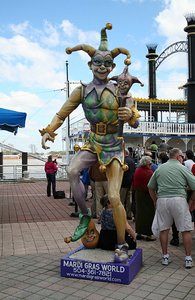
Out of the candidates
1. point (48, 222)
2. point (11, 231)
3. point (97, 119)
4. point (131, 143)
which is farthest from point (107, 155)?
point (131, 143)

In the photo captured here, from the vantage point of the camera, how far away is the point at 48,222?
805 cm

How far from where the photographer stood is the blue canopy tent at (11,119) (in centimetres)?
798

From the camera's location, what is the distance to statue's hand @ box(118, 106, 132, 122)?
4.30 m

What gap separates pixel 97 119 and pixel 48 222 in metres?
4.20

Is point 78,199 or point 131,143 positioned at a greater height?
point 131,143

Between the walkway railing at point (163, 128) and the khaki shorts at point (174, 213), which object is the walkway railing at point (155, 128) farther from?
the khaki shorts at point (174, 213)

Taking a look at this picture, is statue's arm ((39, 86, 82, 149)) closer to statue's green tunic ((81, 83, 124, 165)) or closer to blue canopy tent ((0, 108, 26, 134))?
statue's green tunic ((81, 83, 124, 165))

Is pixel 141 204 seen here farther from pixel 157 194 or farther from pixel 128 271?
pixel 128 271

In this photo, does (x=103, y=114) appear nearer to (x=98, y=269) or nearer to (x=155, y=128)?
(x=98, y=269)

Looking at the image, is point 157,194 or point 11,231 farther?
point 11,231

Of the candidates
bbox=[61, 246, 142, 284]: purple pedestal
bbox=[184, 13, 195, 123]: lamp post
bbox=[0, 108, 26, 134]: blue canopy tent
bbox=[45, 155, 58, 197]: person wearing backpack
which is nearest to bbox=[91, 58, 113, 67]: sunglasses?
bbox=[61, 246, 142, 284]: purple pedestal

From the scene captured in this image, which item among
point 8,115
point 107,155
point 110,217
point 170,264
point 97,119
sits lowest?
point 170,264

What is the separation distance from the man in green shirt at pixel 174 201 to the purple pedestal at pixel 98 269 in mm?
631

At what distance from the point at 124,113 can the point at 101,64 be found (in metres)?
0.74
